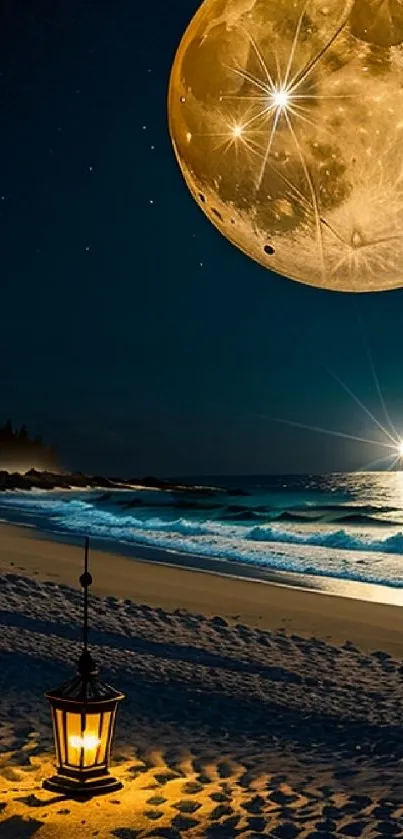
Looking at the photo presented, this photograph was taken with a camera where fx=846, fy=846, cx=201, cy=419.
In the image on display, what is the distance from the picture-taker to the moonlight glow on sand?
1.74 meters

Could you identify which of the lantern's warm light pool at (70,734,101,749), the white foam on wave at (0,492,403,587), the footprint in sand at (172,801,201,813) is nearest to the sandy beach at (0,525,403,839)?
the footprint in sand at (172,801,201,813)

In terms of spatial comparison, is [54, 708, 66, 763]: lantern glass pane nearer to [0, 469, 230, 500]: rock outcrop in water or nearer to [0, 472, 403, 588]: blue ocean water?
[0, 472, 403, 588]: blue ocean water

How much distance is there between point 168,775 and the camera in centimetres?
538

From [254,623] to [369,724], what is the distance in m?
4.09

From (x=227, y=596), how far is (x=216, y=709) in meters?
6.03

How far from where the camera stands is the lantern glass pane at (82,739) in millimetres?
4312

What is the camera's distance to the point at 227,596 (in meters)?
13.2

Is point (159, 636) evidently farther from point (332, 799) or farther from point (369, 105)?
point (369, 105)

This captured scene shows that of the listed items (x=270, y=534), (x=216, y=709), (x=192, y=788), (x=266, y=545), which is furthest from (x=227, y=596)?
(x=270, y=534)

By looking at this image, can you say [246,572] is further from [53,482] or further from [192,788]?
[53,482]

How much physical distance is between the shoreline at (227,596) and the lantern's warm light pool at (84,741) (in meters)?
5.94

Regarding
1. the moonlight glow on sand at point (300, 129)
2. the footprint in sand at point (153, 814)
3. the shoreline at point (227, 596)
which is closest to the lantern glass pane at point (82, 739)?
the footprint in sand at point (153, 814)

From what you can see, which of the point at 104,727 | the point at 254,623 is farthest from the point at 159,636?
the point at 104,727

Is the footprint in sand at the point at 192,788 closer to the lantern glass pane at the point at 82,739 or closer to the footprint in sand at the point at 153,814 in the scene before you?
the footprint in sand at the point at 153,814
